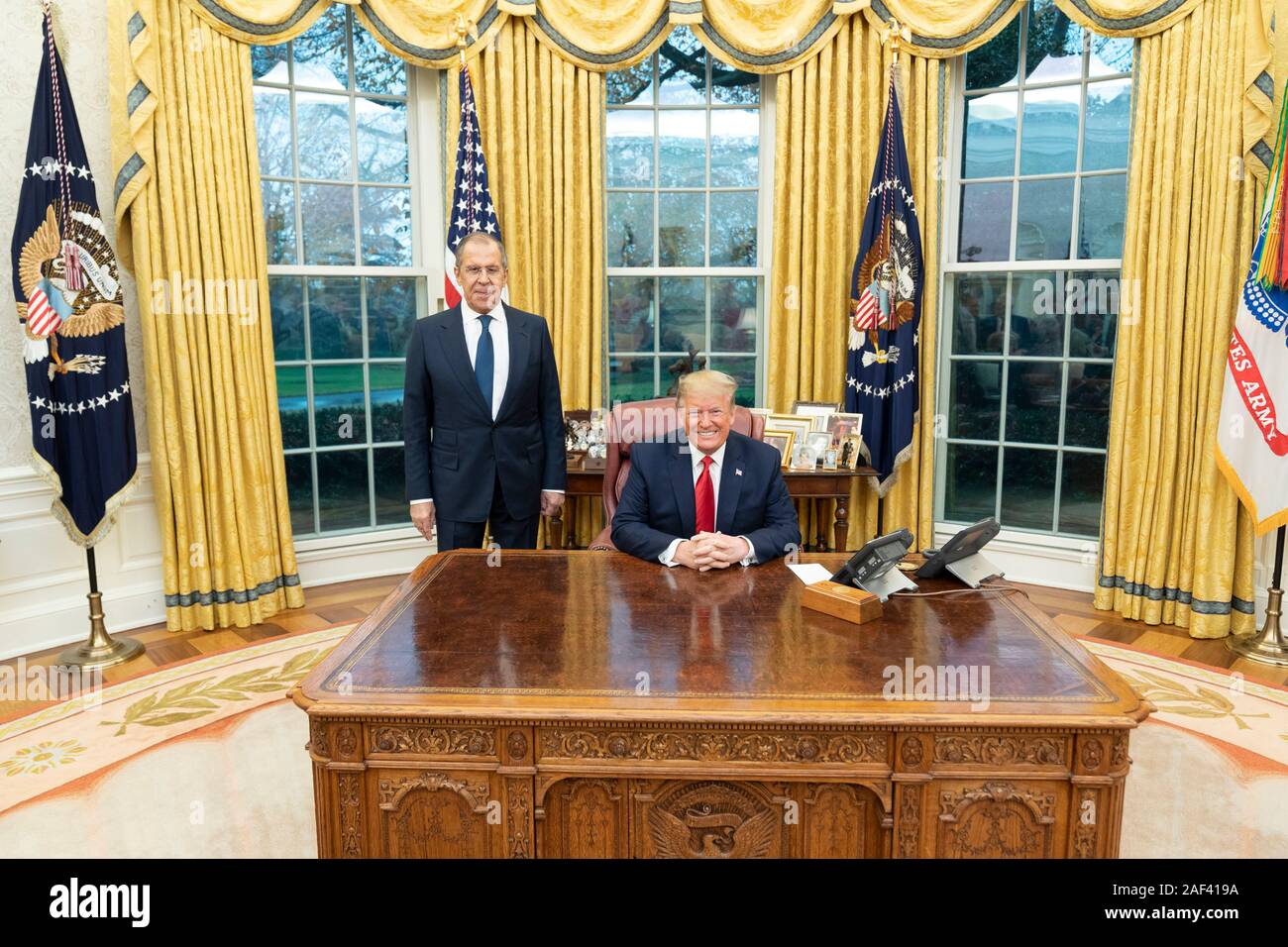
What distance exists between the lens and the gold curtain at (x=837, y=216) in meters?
4.63

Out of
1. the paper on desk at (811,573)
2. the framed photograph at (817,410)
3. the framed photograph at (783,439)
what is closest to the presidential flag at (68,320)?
the framed photograph at (783,439)

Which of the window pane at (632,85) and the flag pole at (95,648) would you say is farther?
the window pane at (632,85)

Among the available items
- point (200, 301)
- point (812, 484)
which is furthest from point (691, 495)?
point (200, 301)

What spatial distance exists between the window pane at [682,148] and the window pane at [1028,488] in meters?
2.28

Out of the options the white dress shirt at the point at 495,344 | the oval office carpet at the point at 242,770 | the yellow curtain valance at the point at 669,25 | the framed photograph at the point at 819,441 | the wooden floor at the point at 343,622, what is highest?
the yellow curtain valance at the point at 669,25

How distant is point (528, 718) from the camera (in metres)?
1.68

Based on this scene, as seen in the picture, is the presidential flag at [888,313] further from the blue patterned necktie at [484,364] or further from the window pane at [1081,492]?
the blue patterned necktie at [484,364]

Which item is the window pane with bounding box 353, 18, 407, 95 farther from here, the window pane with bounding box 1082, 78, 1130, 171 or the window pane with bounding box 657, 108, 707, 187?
the window pane with bounding box 1082, 78, 1130, 171

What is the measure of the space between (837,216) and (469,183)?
187cm

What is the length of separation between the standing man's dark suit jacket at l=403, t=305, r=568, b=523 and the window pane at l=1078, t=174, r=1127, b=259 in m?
2.97

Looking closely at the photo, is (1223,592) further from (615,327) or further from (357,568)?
(357,568)

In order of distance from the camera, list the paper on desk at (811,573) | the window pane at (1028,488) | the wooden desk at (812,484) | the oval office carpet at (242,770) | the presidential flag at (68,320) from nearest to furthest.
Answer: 1. the paper on desk at (811,573)
2. the oval office carpet at (242,770)
3. the presidential flag at (68,320)
4. the wooden desk at (812,484)
5. the window pane at (1028,488)

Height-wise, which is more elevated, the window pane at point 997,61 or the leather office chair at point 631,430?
the window pane at point 997,61

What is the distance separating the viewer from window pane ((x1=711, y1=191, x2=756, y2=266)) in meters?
5.04
